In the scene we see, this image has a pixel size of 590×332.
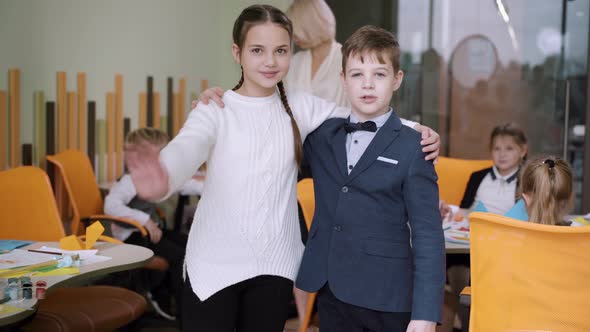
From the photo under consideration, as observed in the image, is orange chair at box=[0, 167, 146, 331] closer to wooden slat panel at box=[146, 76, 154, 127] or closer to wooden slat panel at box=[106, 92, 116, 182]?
wooden slat panel at box=[106, 92, 116, 182]

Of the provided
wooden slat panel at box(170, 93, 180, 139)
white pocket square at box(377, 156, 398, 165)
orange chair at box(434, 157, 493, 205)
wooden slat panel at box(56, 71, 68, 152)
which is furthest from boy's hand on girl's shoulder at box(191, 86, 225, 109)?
wooden slat panel at box(170, 93, 180, 139)

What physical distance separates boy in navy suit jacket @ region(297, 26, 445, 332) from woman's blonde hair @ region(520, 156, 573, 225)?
0.86m

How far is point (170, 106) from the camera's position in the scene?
5355 mm

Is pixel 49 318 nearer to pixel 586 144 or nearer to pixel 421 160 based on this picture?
pixel 421 160

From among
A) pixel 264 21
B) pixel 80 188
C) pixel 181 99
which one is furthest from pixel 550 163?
pixel 181 99

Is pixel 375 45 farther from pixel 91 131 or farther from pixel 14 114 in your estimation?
pixel 91 131

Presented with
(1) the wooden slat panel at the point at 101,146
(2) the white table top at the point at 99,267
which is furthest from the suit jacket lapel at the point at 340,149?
(1) the wooden slat panel at the point at 101,146

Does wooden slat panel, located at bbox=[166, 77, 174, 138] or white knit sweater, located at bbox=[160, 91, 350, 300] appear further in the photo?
wooden slat panel, located at bbox=[166, 77, 174, 138]

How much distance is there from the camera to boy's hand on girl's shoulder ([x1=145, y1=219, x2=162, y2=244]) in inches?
154

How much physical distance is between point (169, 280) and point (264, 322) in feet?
8.58

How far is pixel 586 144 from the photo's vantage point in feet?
16.3

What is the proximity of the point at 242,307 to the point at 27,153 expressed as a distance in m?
2.90

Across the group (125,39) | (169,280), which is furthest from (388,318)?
(125,39)

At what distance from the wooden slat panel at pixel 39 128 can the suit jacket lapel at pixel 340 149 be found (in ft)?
9.70
